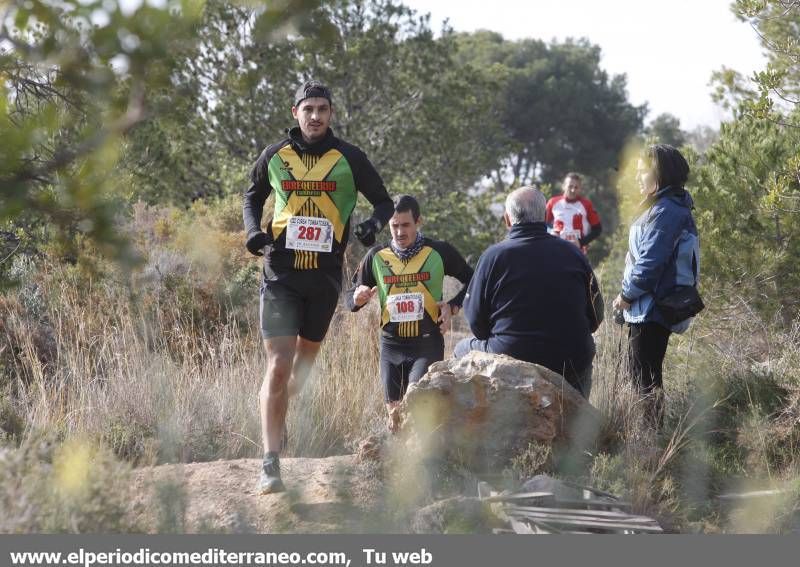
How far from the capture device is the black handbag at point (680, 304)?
595cm

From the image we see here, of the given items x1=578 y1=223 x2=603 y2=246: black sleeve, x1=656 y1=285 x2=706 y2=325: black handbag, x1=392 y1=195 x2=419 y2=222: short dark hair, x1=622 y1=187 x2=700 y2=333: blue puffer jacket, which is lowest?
x1=656 y1=285 x2=706 y2=325: black handbag

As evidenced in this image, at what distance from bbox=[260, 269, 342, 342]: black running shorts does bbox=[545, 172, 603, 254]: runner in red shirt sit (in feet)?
19.1

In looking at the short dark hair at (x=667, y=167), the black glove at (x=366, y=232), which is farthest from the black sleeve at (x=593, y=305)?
the black glove at (x=366, y=232)

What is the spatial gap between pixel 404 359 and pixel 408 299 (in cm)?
34

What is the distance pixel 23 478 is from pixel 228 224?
9.49 m

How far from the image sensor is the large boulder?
559 cm

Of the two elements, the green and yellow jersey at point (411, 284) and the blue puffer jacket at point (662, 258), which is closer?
the blue puffer jacket at point (662, 258)

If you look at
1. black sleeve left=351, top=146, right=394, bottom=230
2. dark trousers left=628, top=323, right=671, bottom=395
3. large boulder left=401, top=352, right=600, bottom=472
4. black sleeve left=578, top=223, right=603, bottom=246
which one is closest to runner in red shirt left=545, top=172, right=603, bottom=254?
black sleeve left=578, top=223, right=603, bottom=246

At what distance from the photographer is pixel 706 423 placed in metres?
6.35

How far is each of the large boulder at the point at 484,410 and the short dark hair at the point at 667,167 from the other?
1.28 meters

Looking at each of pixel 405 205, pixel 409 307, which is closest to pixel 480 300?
pixel 409 307

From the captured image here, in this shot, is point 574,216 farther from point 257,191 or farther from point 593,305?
point 257,191

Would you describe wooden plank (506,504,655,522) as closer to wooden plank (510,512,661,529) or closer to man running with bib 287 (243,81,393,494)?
wooden plank (510,512,661,529)

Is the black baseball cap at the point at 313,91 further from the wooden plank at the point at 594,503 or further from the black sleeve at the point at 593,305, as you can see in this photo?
the wooden plank at the point at 594,503
